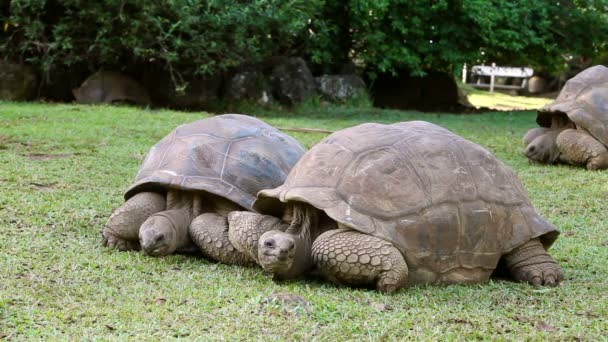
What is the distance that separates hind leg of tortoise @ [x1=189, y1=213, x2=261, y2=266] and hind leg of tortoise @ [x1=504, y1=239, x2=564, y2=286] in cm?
107

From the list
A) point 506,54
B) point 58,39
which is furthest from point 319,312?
point 506,54

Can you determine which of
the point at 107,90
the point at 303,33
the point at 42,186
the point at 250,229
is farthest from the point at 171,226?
the point at 303,33

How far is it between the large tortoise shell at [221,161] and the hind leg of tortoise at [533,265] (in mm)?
1097

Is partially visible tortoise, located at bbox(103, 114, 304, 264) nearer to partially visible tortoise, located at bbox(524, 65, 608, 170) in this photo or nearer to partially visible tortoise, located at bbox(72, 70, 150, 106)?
partially visible tortoise, located at bbox(524, 65, 608, 170)

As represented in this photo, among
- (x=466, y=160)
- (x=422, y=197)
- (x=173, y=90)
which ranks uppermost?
(x=466, y=160)

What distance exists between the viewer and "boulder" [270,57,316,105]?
11898 mm

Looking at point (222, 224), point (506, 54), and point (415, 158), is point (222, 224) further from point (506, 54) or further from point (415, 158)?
point (506, 54)

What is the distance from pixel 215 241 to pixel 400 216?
85 centimetres

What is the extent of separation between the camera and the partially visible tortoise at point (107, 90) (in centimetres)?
1065

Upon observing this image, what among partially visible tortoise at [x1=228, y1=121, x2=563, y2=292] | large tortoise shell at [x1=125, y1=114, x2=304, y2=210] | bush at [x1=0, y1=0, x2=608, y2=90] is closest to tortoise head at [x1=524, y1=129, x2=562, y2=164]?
large tortoise shell at [x1=125, y1=114, x2=304, y2=210]

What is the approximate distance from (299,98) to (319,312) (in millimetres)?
8955

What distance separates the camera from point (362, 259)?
3.27m

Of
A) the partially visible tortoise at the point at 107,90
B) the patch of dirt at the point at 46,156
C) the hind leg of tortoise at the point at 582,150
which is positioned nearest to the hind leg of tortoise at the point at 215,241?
the patch of dirt at the point at 46,156

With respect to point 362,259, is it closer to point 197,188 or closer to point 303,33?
point 197,188
